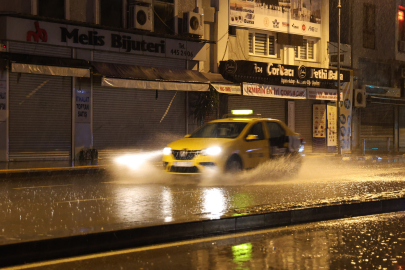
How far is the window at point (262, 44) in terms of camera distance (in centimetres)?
2780

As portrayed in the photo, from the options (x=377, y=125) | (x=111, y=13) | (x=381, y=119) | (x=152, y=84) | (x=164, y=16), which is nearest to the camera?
(x=152, y=84)

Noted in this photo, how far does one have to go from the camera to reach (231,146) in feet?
41.8

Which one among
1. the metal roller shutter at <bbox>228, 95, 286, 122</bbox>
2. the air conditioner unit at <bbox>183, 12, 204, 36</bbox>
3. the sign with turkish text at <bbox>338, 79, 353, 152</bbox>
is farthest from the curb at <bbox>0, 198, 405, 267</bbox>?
the sign with turkish text at <bbox>338, 79, 353, 152</bbox>

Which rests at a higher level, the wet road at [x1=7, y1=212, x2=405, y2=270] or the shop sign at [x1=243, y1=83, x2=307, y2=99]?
the shop sign at [x1=243, y1=83, x2=307, y2=99]

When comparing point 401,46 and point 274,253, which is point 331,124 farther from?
point 274,253

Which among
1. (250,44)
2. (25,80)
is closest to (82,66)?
(25,80)

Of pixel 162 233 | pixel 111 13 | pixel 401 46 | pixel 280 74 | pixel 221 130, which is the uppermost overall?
pixel 401 46

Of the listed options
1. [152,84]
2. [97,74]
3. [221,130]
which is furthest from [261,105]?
[221,130]

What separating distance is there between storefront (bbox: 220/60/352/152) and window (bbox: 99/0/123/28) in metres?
5.69

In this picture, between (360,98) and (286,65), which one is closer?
(286,65)

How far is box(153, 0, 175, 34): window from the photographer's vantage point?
23125 millimetres

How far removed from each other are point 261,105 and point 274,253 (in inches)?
888

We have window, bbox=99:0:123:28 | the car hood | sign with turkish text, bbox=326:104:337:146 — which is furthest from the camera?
sign with turkish text, bbox=326:104:337:146

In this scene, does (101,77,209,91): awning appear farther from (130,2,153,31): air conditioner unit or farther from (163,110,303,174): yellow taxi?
(163,110,303,174): yellow taxi
